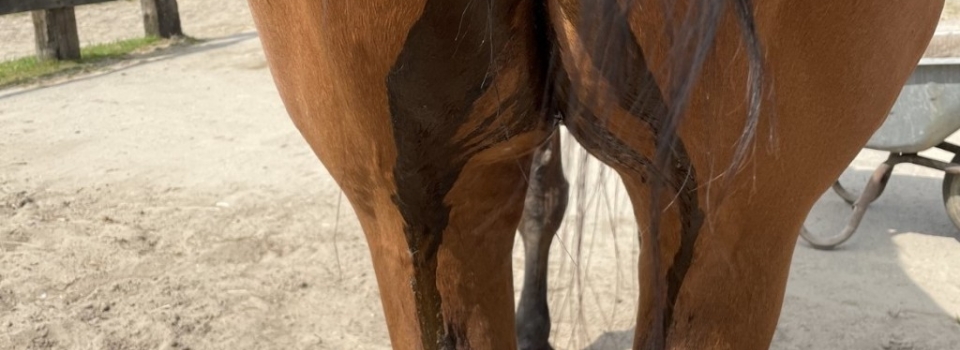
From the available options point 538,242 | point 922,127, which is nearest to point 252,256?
point 538,242

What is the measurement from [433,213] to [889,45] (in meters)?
0.44

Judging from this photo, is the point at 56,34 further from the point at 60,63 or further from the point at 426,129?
the point at 426,129

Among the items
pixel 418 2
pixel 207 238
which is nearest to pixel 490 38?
pixel 418 2

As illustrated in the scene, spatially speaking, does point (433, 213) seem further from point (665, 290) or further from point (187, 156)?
point (187, 156)

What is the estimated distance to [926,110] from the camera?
8.09 feet

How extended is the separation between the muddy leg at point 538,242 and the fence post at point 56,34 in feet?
15.8

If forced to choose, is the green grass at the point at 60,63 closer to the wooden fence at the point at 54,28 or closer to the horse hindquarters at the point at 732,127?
the wooden fence at the point at 54,28

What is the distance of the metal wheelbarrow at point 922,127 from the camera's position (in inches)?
95.5

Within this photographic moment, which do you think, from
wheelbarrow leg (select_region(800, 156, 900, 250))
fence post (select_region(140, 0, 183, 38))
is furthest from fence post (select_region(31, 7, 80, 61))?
wheelbarrow leg (select_region(800, 156, 900, 250))

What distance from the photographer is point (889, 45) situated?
2.28 feet

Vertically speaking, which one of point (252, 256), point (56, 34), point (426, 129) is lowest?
point (252, 256)

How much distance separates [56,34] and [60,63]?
0.21 meters

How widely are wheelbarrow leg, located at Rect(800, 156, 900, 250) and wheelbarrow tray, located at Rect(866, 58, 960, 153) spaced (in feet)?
0.45

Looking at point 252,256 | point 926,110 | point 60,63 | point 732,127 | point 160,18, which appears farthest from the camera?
point 160,18
